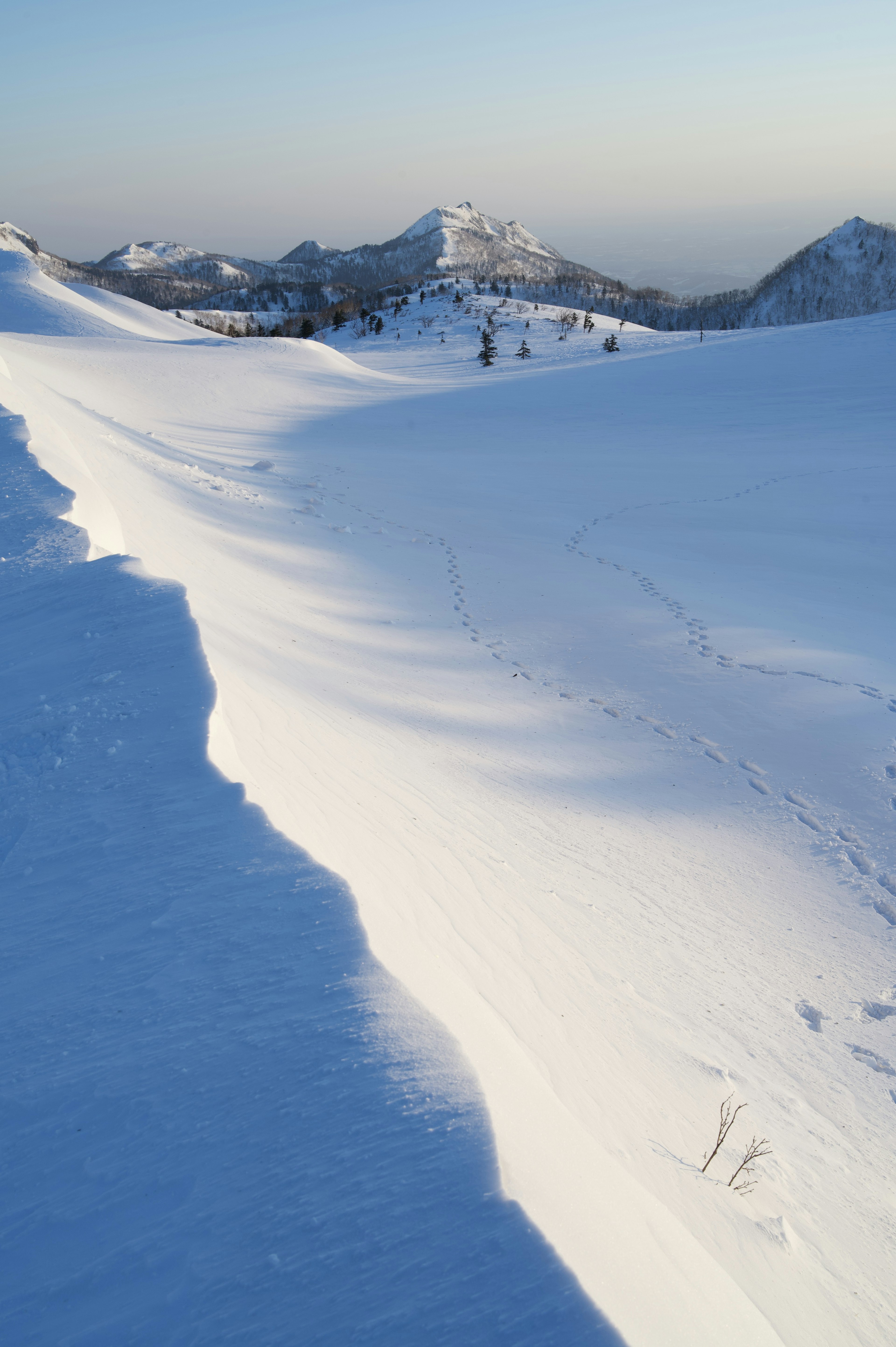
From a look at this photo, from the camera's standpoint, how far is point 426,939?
2979 millimetres

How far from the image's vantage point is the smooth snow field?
1.66m

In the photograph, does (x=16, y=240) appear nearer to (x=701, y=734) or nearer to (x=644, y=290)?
(x=644, y=290)

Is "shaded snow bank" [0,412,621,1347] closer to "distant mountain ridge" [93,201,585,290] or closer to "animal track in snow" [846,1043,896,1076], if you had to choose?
"animal track in snow" [846,1043,896,1076]

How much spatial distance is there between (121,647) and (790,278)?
122 metres

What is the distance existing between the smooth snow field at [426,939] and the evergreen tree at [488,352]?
1025 inches

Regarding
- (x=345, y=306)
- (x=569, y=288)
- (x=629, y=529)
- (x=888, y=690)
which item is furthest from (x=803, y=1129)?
(x=569, y=288)

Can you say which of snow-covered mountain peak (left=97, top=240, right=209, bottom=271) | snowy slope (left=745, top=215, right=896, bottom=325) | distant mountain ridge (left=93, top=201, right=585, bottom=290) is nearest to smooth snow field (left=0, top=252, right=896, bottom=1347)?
snowy slope (left=745, top=215, right=896, bottom=325)

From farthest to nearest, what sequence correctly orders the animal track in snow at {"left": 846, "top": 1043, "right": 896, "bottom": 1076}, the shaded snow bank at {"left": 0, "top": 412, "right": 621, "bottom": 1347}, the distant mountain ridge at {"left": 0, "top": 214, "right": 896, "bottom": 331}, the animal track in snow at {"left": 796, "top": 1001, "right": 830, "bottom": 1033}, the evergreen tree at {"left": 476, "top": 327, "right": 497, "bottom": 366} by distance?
the distant mountain ridge at {"left": 0, "top": 214, "right": 896, "bottom": 331}
the evergreen tree at {"left": 476, "top": 327, "right": 497, "bottom": 366}
the animal track in snow at {"left": 796, "top": 1001, "right": 830, "bottom": 1033}
the animal track in snow at {"left": 846, "top": 1043, "right": 896, "bottom": 1076}
the shaded snow bank at {"left": 0, "top": 412, "right": 621, "bottom": 1347}

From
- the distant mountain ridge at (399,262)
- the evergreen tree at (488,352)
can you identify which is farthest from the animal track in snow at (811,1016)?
the distant mountain ridge at (399,262)

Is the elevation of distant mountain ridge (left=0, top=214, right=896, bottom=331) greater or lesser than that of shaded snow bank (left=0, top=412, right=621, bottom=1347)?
greater

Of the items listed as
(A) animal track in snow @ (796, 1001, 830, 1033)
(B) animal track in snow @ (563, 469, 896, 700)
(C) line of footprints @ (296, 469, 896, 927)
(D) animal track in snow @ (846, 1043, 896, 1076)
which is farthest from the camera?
(B) animal track in snow @ (563, 469, 896, 700)

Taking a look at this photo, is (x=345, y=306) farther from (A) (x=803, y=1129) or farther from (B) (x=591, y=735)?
(A) (x=803, y=1129)

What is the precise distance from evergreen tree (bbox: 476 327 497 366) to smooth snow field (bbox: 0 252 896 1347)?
85.5ft

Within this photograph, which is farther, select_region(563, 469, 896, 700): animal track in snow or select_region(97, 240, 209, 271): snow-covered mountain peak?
select_region(97, 240, 209, 271): snow-covered mountain peak
